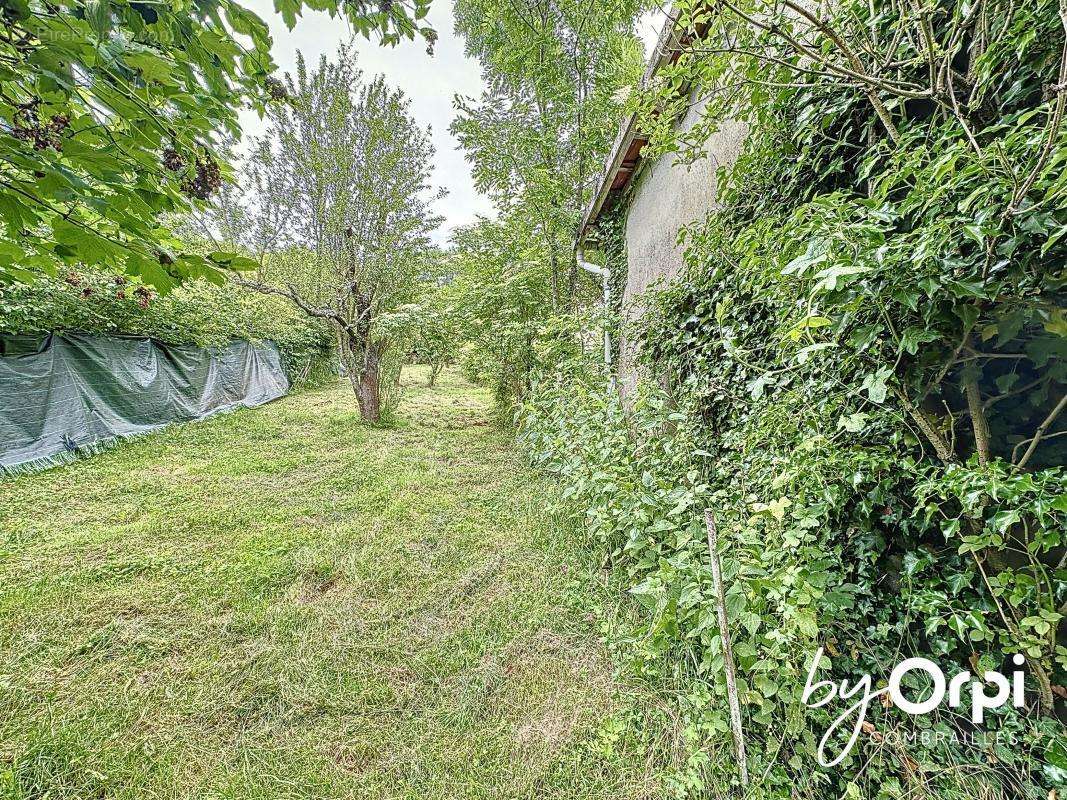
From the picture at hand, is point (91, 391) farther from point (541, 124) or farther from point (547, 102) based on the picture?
point (547, 102)

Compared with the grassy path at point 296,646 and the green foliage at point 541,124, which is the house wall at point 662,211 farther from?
the grassy path at point 296,646

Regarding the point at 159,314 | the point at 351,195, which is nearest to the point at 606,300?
the point at 351,195

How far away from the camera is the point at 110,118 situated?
1125 mm

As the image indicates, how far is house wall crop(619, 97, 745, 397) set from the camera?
2320 millimetres

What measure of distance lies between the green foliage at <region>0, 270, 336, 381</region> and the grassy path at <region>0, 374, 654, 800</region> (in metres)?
1.81

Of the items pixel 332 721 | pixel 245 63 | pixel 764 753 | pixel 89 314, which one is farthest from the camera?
pixel 89 314

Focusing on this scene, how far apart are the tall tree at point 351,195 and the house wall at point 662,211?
4285 millimetres

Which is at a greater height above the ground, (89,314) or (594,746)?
(89,314)

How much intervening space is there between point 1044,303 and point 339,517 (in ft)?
13.4

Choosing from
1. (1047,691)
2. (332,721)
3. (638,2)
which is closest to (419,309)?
(638,2)

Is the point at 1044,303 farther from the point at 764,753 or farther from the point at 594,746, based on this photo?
the point at 594,746

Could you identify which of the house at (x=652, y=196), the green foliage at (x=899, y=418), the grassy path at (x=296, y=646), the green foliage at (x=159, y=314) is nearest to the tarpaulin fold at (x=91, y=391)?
the green foliage at (x=159, y=314)

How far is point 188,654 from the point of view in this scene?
193 cm

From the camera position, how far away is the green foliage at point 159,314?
407 cm
